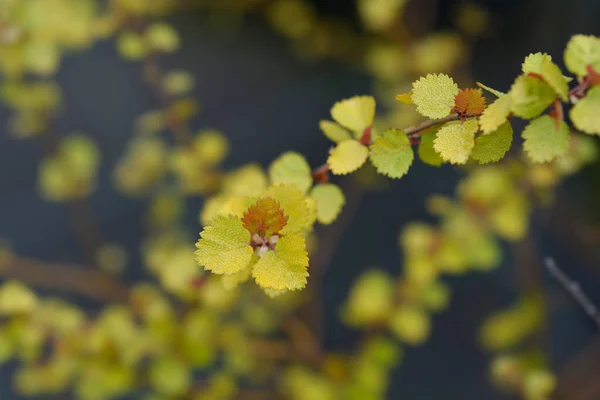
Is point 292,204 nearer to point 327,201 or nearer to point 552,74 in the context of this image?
point 327,201

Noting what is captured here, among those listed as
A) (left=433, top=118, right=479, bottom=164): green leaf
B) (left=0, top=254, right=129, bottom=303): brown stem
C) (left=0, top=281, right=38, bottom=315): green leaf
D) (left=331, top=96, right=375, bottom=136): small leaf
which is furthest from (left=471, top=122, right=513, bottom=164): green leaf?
(left=0, top=254, right=129, bottom=303): brown stem

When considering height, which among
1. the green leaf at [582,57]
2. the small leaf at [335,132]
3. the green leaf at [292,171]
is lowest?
the green leaf at [582,57]

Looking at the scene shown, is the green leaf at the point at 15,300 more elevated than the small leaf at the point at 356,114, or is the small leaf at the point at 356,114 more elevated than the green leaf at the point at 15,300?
the green leaf at the point at 15,300

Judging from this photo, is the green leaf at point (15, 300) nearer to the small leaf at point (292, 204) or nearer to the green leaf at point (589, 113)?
the small leaf at point (292, 204)

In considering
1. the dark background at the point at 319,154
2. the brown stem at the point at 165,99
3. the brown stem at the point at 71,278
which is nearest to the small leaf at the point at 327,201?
the brown stem at the point at 165,99

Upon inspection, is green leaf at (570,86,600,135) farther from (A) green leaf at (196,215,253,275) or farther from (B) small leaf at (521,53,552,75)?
(A) green leaf at (196,215,253,275)

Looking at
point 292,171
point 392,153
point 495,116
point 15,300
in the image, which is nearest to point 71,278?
point 15,300
